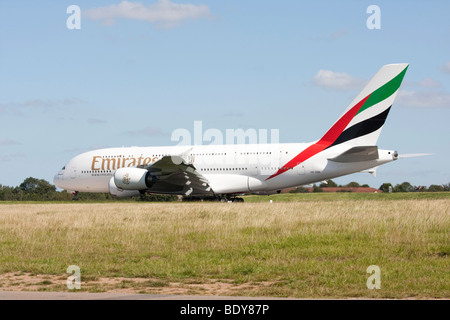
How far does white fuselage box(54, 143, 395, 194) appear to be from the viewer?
38.5m

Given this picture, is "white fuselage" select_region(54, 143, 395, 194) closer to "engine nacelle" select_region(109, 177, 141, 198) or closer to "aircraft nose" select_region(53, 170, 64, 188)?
"aircraft nose" select_region(53, 170, 64, 188)

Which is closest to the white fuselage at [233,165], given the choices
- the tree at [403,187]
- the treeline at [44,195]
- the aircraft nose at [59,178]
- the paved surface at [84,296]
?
the aircraft nose at [59,178]

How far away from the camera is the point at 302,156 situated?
128 feet

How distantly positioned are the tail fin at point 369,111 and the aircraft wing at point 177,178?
887 cm

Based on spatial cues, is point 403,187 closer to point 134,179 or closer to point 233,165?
point 233,165

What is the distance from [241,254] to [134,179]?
82.7ft

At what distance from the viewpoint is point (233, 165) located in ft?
136

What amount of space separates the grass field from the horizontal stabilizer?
12891 mm

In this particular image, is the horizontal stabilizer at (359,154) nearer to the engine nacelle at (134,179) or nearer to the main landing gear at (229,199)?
the main landing gear at (229,199)

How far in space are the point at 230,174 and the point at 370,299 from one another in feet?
104

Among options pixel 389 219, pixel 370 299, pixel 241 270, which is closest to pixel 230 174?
pixel 389 219

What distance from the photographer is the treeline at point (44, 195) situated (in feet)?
Result: 198

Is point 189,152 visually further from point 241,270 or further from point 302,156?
point 241,270

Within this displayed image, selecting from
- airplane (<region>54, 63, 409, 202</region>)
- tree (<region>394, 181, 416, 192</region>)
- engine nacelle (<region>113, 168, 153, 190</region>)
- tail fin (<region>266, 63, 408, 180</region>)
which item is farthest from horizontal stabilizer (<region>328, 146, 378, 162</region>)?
tree (<region>394, 181, 416, 192</region>)
